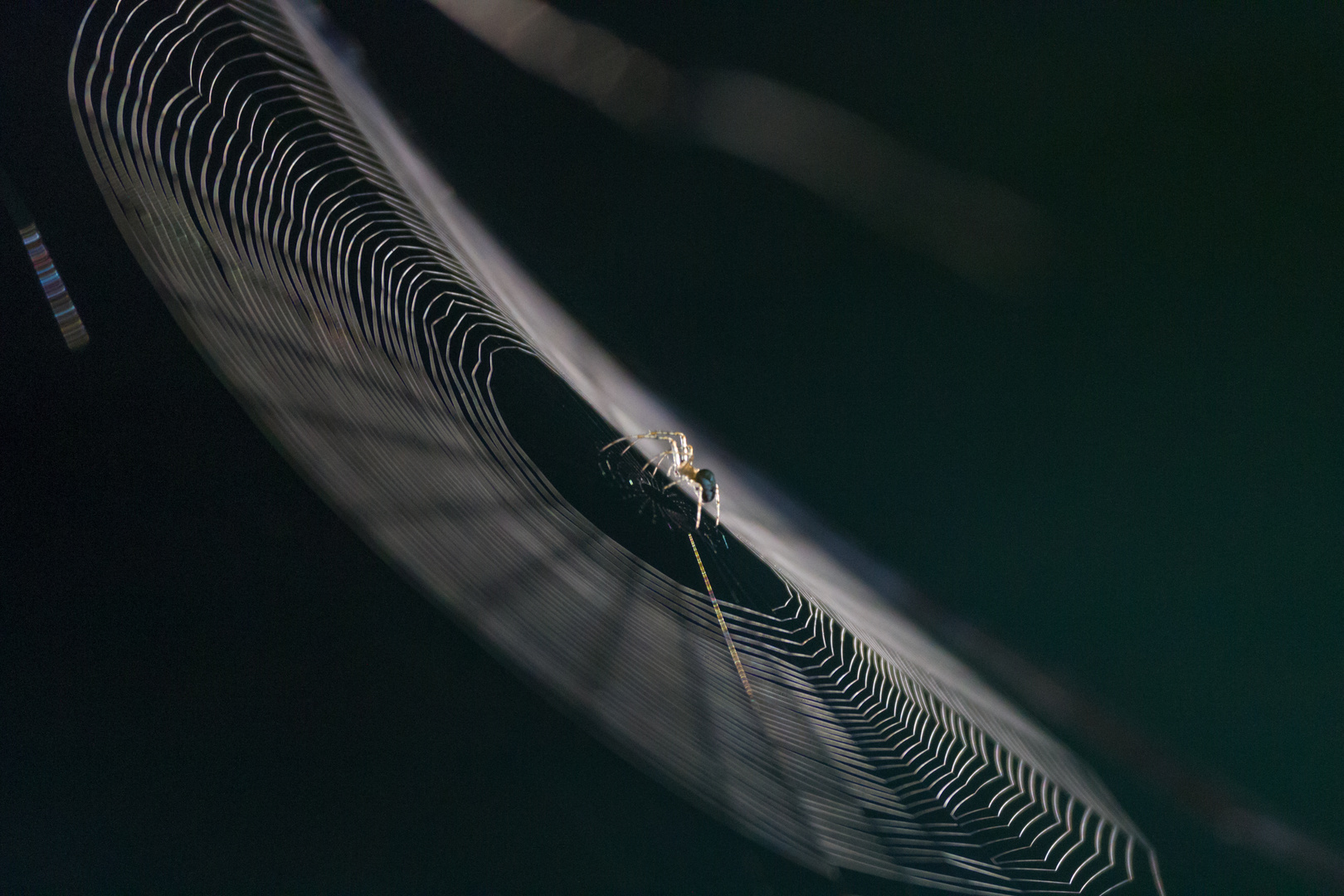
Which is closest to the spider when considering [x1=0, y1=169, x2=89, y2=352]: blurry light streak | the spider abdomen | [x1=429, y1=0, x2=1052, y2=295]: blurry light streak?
the spider abdomen

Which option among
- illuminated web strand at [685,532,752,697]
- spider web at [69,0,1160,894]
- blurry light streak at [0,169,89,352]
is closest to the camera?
spider web at [69,0,1160,894]

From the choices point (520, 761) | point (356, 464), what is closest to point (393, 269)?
point (356, 464)

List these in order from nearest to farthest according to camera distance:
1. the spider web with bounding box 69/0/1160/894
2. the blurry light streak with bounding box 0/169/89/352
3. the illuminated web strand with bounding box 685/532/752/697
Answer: the spider web with bounding box 69/0/1160/894
the blurry light streak with bounding box 0/169/89/352
the illuminated web strand with bounding box 685/532/752/697

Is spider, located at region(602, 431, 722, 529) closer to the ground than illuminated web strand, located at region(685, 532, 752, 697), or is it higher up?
higher up

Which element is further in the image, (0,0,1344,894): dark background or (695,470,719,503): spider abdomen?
(695,470,719,503): spider abdomen

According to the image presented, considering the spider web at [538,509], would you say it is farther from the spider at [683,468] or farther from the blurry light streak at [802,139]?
the blurry light streak at [802,139]

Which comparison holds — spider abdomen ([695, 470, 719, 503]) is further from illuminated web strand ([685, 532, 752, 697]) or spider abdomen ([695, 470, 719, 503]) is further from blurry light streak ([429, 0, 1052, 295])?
blurry light streak ([429, 0, 1052, 295])
